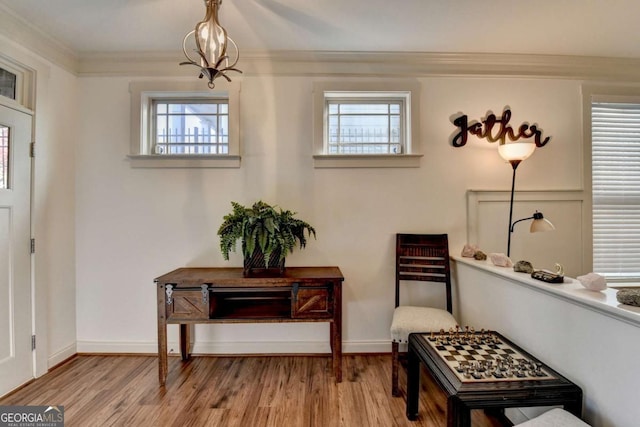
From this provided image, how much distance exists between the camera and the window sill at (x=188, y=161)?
2.48 m

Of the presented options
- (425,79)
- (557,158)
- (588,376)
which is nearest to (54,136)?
(425,79)

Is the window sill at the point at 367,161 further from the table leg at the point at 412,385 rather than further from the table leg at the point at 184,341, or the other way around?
the table leg at the point at 184,341

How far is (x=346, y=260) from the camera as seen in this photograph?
2.52 meters

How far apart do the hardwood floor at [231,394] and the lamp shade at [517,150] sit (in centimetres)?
184


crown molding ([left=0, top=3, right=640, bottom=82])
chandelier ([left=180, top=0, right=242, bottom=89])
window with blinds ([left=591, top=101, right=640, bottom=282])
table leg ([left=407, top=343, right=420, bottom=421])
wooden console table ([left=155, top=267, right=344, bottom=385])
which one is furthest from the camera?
window with blinds ([left=591, top=101, right=640, bottom=282])

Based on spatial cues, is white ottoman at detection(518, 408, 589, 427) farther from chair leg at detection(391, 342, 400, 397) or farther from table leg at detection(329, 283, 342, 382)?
table leg at detection(329, 283, 342, 382)

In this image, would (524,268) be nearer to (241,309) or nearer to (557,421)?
(557,421)

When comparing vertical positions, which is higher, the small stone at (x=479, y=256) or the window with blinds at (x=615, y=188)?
the window with blinds at (x=615, y=188)

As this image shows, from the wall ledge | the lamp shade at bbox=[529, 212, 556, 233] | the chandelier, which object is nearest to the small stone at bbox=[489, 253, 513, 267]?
the wall ledge

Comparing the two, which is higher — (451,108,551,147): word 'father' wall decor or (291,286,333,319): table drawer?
(451,108,551,147): word 'father' wall decor

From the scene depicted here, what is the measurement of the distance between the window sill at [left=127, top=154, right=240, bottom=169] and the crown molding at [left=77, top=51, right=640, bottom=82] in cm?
75

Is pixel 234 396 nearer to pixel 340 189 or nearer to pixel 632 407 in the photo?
pixel 340 189

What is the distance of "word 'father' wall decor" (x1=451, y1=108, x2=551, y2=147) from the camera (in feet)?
8.11

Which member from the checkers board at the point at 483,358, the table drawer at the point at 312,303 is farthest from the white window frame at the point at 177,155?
the checkers board at the point at 483,358
